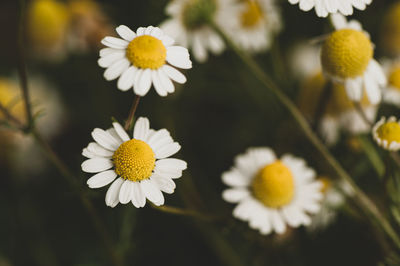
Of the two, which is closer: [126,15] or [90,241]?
[90,241]

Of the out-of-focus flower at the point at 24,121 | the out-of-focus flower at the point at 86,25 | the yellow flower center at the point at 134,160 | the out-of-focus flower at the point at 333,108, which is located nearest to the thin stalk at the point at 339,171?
the out-of-focus flower at the point at 333,108

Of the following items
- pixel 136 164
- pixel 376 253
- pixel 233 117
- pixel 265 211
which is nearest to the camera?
pixel 136 164

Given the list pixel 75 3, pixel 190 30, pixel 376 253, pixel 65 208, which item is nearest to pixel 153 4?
pixel 190 30

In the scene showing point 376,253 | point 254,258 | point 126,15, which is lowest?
point 376,253

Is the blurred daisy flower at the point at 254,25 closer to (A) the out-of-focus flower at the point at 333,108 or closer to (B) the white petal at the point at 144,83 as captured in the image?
(A) the out-of-focus flower at the point at 333,108

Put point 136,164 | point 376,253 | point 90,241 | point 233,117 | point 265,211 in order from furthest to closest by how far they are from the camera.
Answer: point 233,117 → point 90,241 → point 376,253 → point 265,211 → point 136,164

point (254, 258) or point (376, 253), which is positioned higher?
point (254, 258)

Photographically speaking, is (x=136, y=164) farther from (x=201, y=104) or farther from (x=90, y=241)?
(x=201, y=104)

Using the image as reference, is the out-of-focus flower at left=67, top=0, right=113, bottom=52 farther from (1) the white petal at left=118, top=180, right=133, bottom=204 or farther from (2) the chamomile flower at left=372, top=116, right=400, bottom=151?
(2) the chamomile flower at left=372, top=116, right=400, bottom=151
